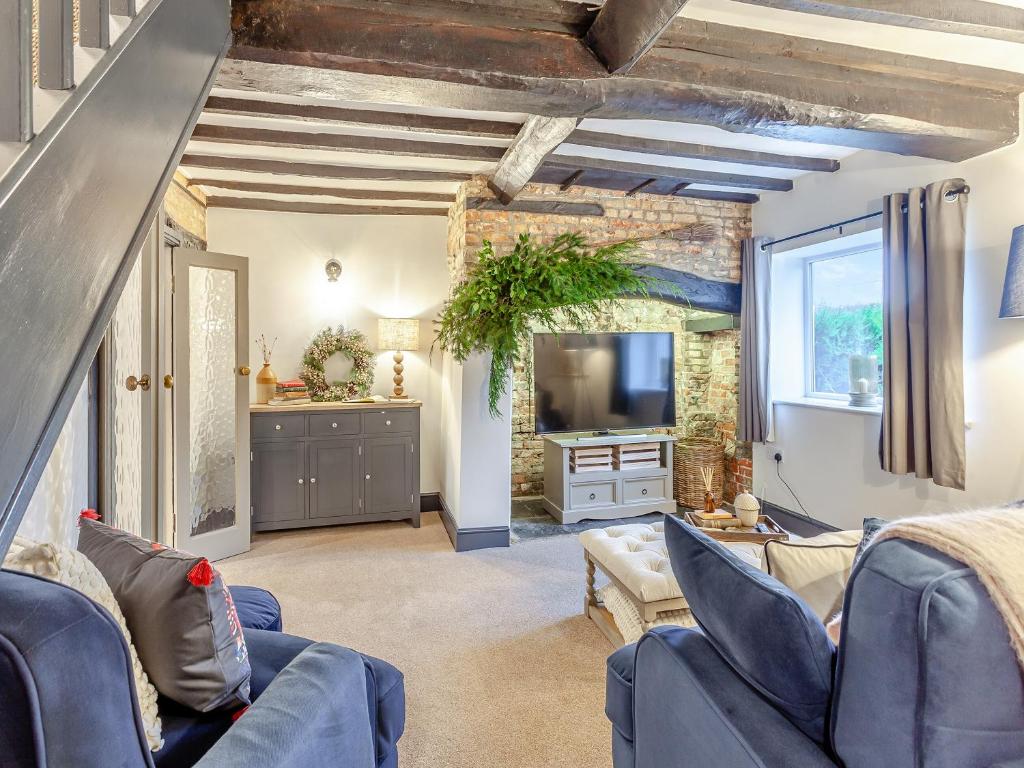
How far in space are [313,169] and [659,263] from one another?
249 centimetres

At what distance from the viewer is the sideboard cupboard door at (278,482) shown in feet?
12.1

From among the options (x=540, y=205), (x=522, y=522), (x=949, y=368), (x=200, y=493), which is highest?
(x=540, y=205)

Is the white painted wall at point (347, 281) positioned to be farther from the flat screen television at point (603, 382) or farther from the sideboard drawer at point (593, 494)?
the sideboard drawer at point (593, 494)

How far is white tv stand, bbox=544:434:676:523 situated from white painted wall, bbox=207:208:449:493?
994 mm

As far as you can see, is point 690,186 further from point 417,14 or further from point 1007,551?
point 1007,551

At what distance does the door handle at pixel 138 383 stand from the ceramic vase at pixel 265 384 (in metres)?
1.23

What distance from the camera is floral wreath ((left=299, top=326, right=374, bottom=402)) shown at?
4.13 m

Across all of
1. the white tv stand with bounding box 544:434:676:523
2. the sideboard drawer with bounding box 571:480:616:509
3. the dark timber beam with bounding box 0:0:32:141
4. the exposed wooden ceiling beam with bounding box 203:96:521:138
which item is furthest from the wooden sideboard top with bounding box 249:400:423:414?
the dark timber beam with bounding box 0:0:32:141

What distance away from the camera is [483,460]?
3564mm

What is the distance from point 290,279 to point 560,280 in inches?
86.7

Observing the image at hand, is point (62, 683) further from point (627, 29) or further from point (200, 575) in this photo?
point (627, 29)

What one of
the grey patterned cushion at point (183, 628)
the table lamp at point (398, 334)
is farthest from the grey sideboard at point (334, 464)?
the grey patterned cushion at point (183, 628)

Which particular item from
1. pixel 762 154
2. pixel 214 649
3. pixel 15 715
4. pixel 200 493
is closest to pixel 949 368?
pixel 762 154

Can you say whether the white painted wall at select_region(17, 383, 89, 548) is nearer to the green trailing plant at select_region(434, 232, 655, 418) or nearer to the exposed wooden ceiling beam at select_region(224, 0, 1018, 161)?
the exposed wooden ceiling beam at select_region(224, 0, 1018, 161)
